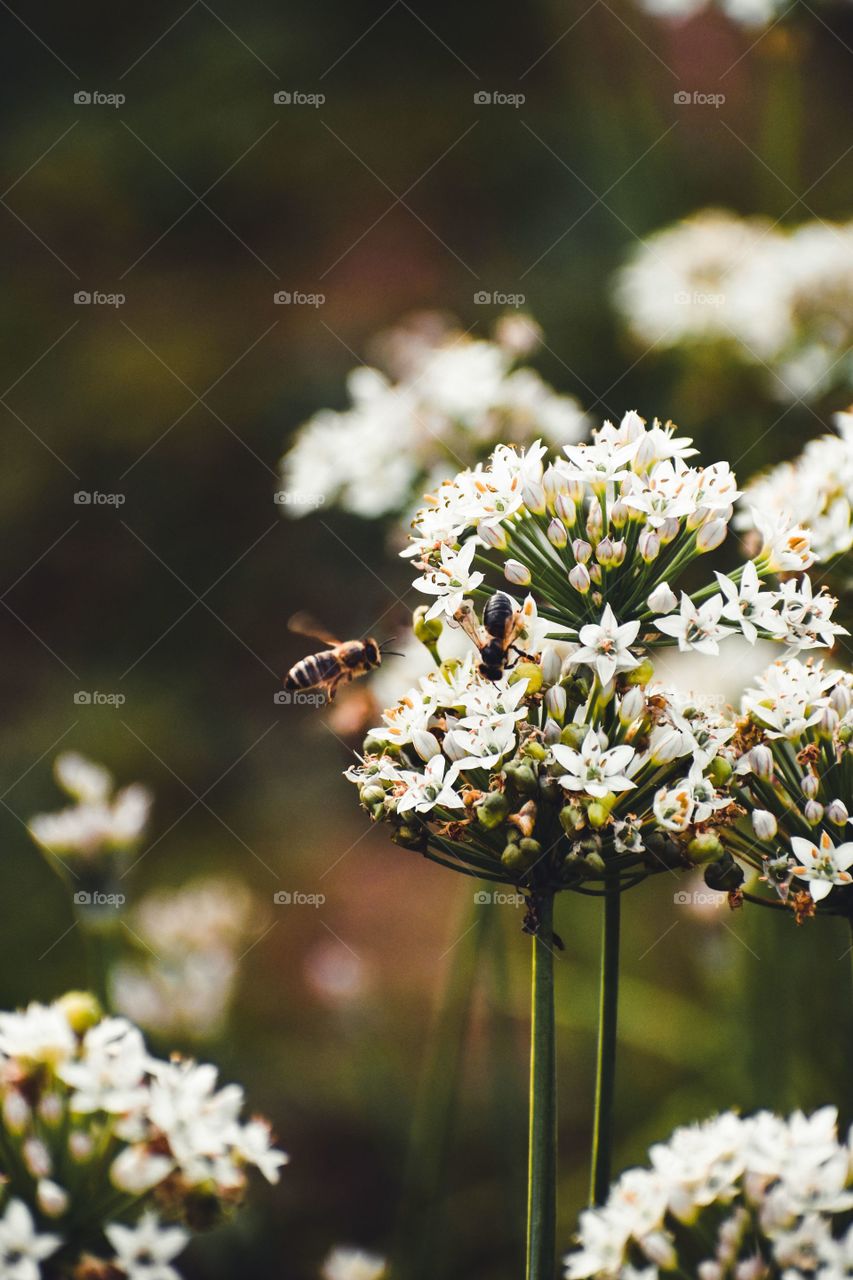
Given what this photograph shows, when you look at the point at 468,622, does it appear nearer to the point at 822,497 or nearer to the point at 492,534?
the point at 492,534

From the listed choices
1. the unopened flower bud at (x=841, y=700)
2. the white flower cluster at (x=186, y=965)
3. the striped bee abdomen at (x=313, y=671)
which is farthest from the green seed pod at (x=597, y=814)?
the white flower cluster at (x=186, y=965)

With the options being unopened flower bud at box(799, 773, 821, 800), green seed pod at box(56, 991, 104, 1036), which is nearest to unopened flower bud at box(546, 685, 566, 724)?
unopened flower bud at box(799, 773, 821, 800)

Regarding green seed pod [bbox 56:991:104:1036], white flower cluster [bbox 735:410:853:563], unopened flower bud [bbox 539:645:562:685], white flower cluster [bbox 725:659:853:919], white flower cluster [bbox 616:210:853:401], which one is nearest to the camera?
white flower cluster [bbox 725:659:853:919]

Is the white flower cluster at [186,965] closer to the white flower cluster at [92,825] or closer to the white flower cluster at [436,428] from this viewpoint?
the white flower cluster at [92,825]

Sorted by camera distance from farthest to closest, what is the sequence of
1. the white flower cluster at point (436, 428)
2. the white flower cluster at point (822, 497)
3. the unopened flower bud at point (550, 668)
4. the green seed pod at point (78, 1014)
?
the white flower cluster at point (436, 428)
the white flower cluster at point (822, 497)
the green seed pod at point (78, 1014)
the unopened flower bud at point (550, 668)

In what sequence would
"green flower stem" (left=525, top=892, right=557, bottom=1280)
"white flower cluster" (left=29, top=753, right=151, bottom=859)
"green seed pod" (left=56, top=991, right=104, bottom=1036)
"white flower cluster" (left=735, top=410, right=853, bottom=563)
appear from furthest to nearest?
1. "white flower cluster" (left=29, top=753, right=151, bottom=859)
2. "white flower cluster" (left=735, top=410, right=853, bottom=563)
3. "green seed pod" (left=56, top=991, right=104, bottom=1036)
4. "green flower stem" (left=525, top=892, right=557, bottom=1280)

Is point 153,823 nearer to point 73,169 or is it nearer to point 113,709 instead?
point 113,709

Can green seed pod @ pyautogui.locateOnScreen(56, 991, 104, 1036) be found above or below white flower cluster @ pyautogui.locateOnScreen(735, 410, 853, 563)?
below

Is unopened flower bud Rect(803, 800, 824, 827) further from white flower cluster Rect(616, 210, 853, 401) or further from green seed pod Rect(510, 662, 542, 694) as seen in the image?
white flower cluster Rect(616, 210, 853, 401)
